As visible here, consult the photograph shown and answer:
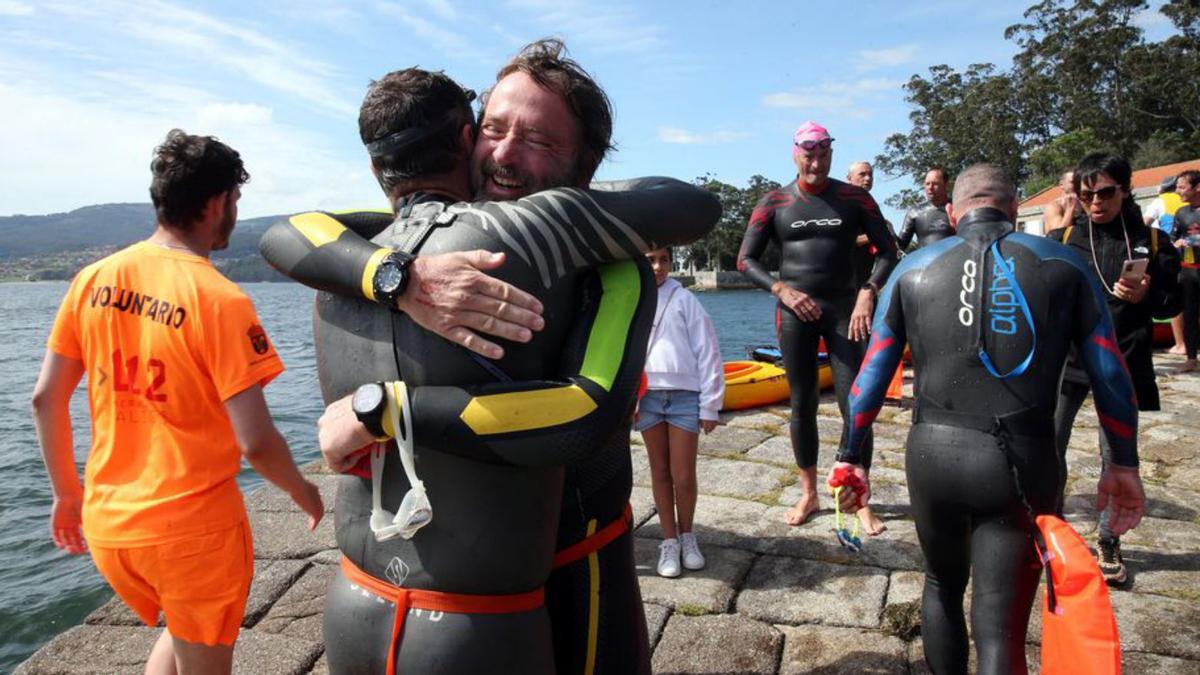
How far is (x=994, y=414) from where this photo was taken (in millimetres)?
2580

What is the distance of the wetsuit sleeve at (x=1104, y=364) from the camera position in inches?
102

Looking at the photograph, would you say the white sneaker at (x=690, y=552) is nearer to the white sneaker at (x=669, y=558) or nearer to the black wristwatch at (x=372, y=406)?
the white sneaker at (x=669, y=558)

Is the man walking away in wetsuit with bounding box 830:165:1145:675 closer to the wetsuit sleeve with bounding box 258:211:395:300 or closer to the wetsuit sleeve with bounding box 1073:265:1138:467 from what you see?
the wetsuit sleeve with bounding box 1073:265:1138:467

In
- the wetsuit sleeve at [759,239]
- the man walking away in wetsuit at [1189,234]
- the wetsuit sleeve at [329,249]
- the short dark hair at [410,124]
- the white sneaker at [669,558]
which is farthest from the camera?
the man walking away in wetsuit at [1189,234]

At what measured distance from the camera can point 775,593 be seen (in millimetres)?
3783

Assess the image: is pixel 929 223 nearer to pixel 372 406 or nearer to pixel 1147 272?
pixel 1147 272

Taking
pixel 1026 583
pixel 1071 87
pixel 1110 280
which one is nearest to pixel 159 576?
pixel 1026 583

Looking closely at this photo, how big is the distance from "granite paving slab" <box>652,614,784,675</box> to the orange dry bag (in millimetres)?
1211

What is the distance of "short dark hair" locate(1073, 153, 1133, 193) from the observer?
4.19 metres

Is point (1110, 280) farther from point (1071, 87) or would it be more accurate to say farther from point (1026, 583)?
point (1071, 87)

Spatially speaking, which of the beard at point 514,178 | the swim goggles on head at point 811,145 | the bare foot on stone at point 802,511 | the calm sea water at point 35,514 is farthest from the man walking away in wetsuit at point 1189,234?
the calm sea water at point 35,514

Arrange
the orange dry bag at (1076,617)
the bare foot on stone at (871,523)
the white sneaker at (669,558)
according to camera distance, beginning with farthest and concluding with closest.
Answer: the bare foot on stone at (871,523), the white sneaker at (669,558), the orange dry bag at (1076,617)

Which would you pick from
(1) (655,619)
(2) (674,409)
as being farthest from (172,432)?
(2) (674,409)

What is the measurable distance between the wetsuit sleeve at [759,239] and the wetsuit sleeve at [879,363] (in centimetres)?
191
